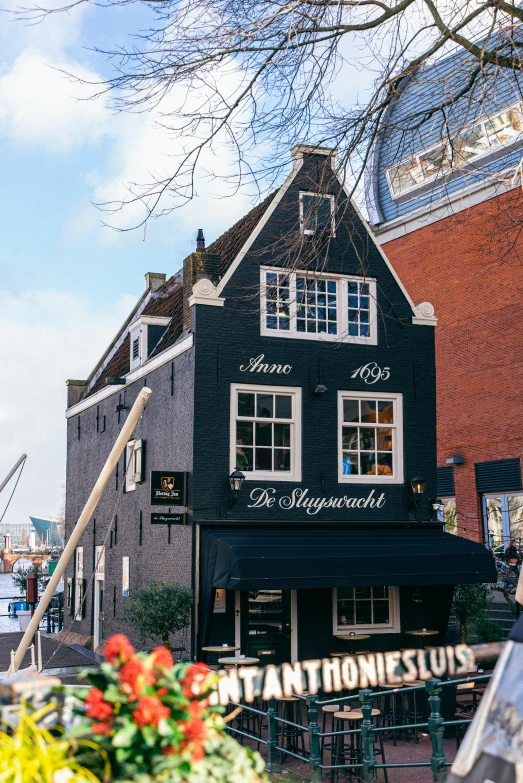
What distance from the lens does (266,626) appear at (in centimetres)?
1648

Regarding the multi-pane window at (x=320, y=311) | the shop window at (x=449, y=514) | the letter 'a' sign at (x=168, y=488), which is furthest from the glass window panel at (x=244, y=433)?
the shop window at (x=449, y=514)

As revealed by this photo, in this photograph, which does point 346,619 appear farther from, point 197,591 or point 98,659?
point 98,659

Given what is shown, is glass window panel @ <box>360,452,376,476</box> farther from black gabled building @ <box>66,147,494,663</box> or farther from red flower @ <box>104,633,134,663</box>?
red flower @ <box>104,633,134,663</box>

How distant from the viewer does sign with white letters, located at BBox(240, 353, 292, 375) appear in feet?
56.0

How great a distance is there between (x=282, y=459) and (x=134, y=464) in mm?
4573

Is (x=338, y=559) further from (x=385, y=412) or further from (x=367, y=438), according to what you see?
(x=385, y=412)

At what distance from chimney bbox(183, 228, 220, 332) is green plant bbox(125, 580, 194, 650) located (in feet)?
16.6

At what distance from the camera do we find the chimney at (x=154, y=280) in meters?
25.8

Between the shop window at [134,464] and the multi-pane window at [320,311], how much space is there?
4.77 metres

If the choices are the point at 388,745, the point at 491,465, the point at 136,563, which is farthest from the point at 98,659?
the point at 491,465

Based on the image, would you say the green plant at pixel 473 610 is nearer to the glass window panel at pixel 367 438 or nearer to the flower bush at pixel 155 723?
the glass window panel at pixel 367 438

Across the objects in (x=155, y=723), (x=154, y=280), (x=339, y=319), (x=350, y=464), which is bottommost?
(x=155, y=723)

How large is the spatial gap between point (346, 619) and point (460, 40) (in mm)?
11424

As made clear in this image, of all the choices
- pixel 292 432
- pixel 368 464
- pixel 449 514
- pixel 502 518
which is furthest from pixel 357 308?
pixel 449 514
